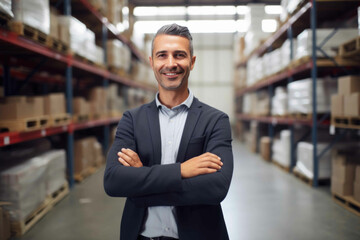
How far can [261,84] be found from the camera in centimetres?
930

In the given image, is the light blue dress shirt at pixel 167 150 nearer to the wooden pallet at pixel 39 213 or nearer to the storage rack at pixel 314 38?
the wooden pallet at pixel 39 213

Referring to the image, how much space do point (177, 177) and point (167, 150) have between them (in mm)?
248

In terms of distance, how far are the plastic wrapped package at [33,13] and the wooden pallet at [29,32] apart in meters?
0.05

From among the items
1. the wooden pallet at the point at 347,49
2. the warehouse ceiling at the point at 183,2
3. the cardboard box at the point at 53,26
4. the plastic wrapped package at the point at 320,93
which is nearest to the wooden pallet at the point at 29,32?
the cardboard box at the point at 53,26

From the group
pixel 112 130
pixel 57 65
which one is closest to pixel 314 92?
pixel 57 65

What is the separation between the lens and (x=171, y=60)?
5.49 feet

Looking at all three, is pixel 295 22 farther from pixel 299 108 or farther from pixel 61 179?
pixel 61 179

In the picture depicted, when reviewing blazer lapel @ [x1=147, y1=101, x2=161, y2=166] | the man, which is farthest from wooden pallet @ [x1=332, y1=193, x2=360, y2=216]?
blazer lapel @ [x1=147, y1=101, x2=161, y2=166]

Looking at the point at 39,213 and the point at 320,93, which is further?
the point at 320,93

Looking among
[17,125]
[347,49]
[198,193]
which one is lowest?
[198,193]

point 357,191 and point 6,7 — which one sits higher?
point 6,7

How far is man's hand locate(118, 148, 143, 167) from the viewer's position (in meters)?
1.69

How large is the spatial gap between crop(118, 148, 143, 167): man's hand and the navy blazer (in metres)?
0.05

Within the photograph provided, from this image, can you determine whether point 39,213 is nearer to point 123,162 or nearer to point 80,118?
point 80,118
